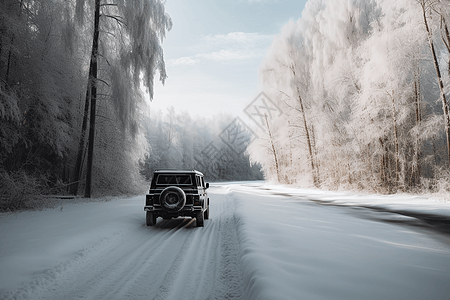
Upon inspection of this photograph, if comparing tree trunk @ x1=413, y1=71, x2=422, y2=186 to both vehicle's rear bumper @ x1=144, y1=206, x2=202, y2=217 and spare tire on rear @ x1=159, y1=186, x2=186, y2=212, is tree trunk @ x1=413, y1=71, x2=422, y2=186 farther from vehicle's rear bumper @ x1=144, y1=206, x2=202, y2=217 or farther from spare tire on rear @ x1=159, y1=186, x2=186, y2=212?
spare tire on rear @ x1=159, y1=186, x2=186, y2=212

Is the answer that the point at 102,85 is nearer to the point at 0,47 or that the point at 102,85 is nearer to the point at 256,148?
the point at 0,47

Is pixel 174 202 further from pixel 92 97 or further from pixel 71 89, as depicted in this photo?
pixel 71 89

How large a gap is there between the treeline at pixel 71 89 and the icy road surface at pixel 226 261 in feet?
14.6

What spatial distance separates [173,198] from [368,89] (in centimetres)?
1187

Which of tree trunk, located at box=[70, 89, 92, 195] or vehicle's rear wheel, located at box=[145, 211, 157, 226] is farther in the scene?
tree trunk, located at box=[70, 89, 92, 195]

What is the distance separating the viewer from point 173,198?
293 inches

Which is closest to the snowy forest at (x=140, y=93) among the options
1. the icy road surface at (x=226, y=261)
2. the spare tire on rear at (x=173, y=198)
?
the icy road surface at (x=226, y=261)

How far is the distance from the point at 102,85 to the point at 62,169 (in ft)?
17.2

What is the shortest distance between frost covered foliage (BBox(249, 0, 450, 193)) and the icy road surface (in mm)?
7375

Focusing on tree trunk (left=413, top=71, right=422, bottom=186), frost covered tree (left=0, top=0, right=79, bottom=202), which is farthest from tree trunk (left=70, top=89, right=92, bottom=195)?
tree trunk (left=413, top=71, right=422, bottom=186)

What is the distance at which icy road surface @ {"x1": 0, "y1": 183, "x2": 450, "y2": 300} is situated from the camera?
10.3ft

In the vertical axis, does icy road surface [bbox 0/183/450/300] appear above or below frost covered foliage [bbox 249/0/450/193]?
below

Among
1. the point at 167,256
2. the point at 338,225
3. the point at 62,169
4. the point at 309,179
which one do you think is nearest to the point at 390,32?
the point at 338,225

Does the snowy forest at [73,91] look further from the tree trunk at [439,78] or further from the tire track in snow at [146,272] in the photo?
the tree trunk at [439,78]
